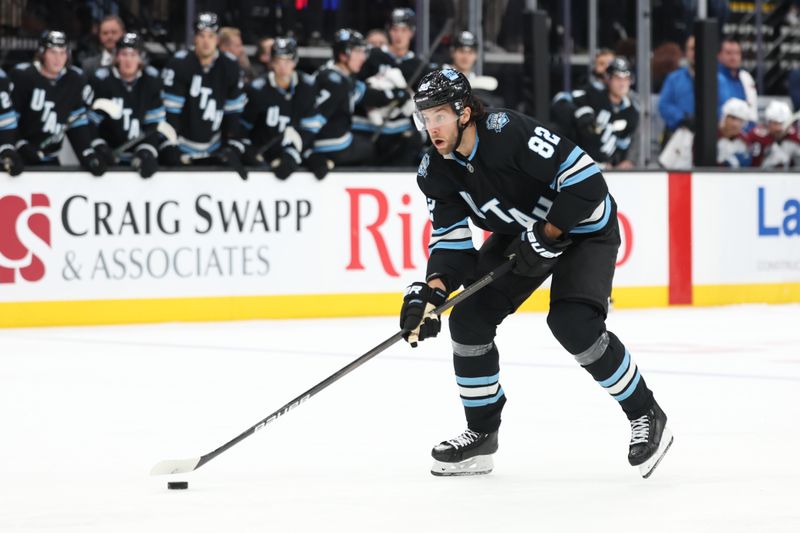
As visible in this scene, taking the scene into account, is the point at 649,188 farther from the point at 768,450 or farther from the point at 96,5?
the point at 768,450

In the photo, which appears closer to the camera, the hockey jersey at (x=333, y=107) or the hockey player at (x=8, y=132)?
the hockey player at (x=8, y=132)

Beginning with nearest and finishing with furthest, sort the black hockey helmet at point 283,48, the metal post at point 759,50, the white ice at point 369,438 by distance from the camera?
1. the white ice at point 369,438
2. the black hockey helmet at point 283,48
3. the metal post at point 759,50

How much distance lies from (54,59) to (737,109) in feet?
15.1

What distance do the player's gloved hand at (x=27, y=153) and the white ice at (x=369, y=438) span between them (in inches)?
45.1

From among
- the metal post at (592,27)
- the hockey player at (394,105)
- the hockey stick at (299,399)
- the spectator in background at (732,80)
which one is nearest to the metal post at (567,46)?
the metal post at (592,27)

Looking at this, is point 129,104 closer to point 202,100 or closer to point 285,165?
point 202,100

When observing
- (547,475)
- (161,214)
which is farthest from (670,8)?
(547,475)

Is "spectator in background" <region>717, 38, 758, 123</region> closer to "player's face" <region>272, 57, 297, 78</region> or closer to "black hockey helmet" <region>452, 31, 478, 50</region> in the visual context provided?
"black hockey helmet" <region>452, 31, 478, 50</region>

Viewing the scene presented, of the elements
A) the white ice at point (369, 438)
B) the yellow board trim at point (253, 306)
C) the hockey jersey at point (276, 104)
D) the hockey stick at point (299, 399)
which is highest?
the hockey jersey at point (276, 104)

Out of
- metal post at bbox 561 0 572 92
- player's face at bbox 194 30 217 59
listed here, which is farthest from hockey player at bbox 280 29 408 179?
metal post at bbox 561 0 572 92

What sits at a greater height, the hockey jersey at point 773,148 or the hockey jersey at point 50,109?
the hockey jersey at point 50,109

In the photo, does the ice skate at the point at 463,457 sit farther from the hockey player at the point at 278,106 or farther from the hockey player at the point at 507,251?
the hockey player at the point at 278,106

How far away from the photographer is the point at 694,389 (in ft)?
17.6

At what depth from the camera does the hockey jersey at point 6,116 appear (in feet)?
25.9
